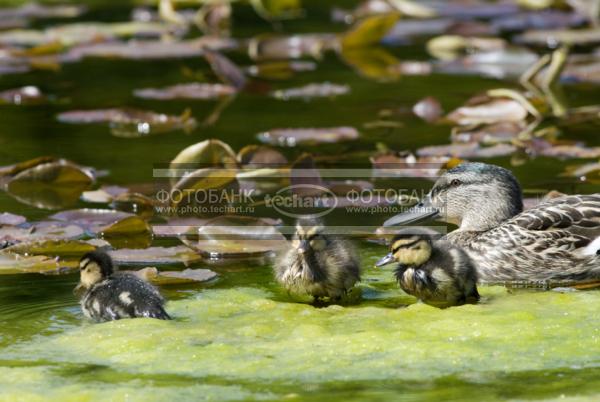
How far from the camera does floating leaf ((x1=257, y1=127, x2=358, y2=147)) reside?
9.22 m

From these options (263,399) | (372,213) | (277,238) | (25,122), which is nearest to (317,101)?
(25,122)

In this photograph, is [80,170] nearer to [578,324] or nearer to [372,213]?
[372,213]

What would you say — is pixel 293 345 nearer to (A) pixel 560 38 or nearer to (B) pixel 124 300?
(B) pixel 124 300

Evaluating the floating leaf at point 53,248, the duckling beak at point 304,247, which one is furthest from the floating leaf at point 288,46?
the duckling beak at point 304,247

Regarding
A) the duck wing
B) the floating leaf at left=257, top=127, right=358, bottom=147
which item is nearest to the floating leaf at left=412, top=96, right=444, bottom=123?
the floating leaf at left=257, top=127, right=358, bottom=147

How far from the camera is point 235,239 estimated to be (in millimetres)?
6855

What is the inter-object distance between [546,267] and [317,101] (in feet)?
15.8

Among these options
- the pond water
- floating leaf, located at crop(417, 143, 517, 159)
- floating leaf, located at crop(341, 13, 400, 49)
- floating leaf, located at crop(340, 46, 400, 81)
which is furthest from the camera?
floating leaf, located at crop(341, 13, 400, 49)

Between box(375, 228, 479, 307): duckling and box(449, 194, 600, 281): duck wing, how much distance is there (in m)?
0.54

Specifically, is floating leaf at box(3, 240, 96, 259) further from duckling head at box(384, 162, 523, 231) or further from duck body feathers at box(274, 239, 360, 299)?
duckling head at box(384, 162, 523, 231)

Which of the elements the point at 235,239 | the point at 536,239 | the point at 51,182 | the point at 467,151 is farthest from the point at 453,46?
the point at 536,239

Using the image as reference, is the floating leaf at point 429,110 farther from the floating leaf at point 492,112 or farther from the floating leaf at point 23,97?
the floating leaf at point 23,97

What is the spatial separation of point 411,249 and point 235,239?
137 centimetres

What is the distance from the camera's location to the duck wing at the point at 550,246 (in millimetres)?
6281
